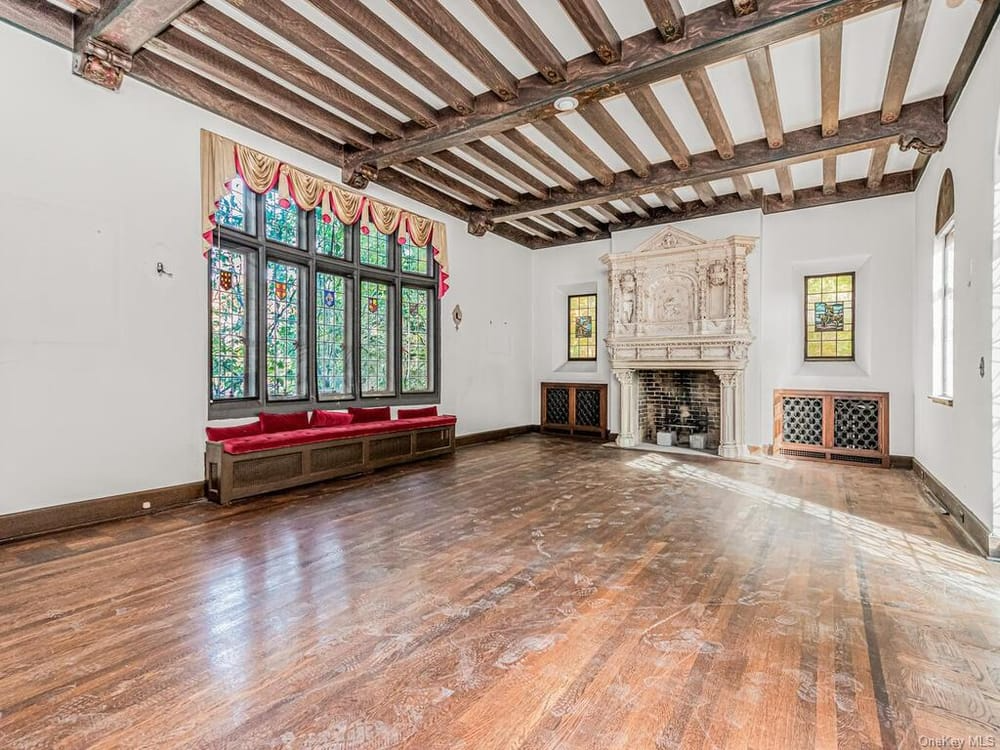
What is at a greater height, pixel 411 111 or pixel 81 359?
pixel 411 111

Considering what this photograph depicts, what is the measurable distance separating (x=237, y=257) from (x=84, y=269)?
1.38 metres

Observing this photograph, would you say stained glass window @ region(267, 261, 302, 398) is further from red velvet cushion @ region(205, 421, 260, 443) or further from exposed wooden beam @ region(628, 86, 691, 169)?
exposed wooden beam @ region(628, 86, 691, 169)

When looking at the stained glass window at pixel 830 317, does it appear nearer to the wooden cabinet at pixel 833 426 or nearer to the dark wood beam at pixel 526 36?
the wooden cabinet at pixel 833 426

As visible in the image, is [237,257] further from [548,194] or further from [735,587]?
[735,587]

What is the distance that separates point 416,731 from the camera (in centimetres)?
167

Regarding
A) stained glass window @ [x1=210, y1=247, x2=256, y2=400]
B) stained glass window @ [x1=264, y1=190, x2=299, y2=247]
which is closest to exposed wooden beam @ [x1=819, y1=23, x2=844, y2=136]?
stained glass window @ [x1=264, y1=190, x2=299, y2=247]

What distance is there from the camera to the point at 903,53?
3.84m

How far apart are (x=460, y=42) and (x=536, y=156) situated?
216 centimetres

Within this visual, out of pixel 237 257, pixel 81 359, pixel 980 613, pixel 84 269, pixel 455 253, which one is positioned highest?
pixel 455 253

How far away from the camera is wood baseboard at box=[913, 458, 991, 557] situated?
11.2 ft

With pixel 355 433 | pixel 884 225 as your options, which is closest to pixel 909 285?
pixel 884 225

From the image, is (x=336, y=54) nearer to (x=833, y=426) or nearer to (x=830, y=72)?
(x=830, y=72)

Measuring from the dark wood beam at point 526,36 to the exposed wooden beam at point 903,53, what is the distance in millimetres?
2320

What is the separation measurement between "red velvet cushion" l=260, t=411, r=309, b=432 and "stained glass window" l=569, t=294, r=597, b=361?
17.3 feet
